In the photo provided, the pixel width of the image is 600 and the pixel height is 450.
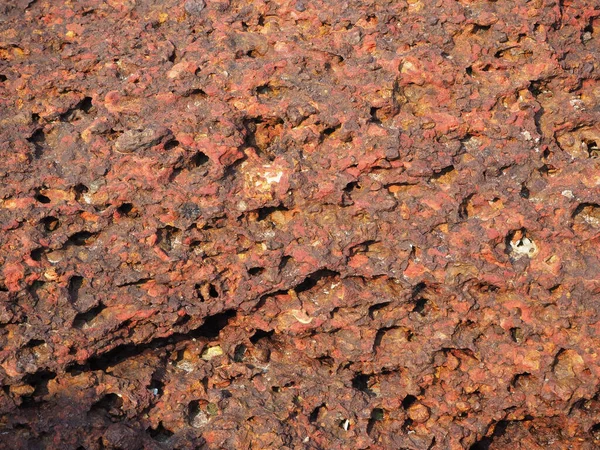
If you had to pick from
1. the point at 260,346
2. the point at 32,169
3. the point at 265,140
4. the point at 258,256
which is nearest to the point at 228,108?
the point at 265,140

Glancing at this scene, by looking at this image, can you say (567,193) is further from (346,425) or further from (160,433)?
(160,433)

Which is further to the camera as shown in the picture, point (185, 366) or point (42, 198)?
point (185, 366)

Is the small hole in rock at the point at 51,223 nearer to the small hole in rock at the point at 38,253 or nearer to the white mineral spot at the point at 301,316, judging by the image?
the small hole in rock at the point at 38,253

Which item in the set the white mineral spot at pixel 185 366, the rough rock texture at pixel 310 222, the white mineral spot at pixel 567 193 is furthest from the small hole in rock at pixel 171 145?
the white mineral spot at pixel 567 193

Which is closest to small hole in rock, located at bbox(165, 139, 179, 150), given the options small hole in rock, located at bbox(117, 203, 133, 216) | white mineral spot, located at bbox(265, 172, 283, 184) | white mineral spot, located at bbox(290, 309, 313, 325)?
small hole in rock, located at bbox(117, 203, 133, 216)

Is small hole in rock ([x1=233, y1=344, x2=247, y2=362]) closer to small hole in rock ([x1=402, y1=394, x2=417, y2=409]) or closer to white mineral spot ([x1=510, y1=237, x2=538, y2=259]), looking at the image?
small hole in rock ([x1=402, y1=394, x2=417, y2=409])

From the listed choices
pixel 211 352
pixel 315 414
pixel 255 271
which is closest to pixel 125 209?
pixel 255 271

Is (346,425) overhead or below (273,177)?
below

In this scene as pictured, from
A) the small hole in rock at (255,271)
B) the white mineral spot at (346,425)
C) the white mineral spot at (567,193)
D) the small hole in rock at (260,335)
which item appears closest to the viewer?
the white mineral spot at (567,193)

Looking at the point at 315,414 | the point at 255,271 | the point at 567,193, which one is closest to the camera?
the point at 567,193
